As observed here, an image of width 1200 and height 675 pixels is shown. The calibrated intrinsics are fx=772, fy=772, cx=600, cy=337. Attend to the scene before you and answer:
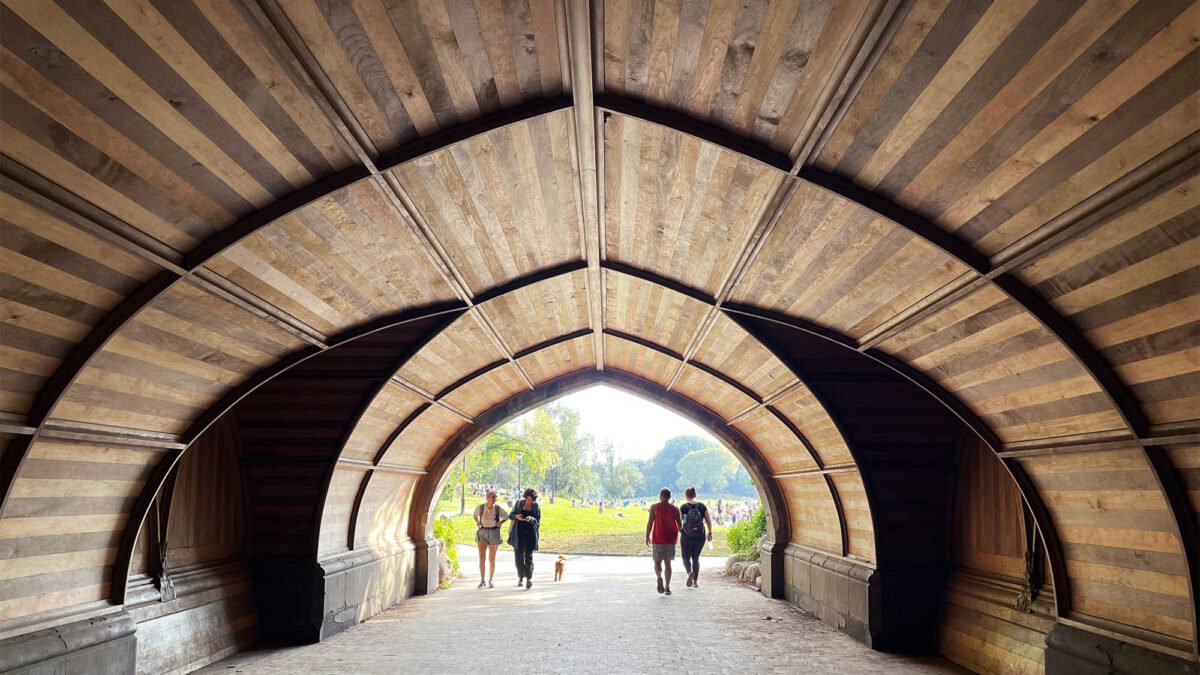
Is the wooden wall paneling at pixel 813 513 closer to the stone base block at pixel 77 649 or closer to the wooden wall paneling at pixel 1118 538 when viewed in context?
the wooden wall paneling at pixel 1118 538

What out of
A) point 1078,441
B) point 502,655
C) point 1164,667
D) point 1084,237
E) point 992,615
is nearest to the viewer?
point 1084,237

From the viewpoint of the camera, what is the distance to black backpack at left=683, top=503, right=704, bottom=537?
12.2 metres

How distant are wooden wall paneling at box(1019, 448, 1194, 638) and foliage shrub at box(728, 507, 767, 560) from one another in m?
8.94

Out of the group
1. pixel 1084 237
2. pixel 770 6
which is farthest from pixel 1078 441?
pixel 770 6

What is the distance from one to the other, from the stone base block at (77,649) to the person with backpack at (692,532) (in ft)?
26.7

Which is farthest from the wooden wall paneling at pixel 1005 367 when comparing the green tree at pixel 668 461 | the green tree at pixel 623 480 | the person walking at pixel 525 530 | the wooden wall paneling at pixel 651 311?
the green tree at pixel 668 461

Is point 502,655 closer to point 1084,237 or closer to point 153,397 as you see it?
point 153,397

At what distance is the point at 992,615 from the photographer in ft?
22.2

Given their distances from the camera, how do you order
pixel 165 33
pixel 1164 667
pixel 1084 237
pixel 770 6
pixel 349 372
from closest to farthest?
pixel 165 33
pixel 770 6
pixel 1084 237
pixel 1164 667
pixel 349 372

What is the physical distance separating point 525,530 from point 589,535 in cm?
1602

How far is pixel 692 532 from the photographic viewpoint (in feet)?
40.6

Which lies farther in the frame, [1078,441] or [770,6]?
[1078,441]

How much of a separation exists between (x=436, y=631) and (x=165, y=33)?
7314 millimetres

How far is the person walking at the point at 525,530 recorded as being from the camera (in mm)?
11961
